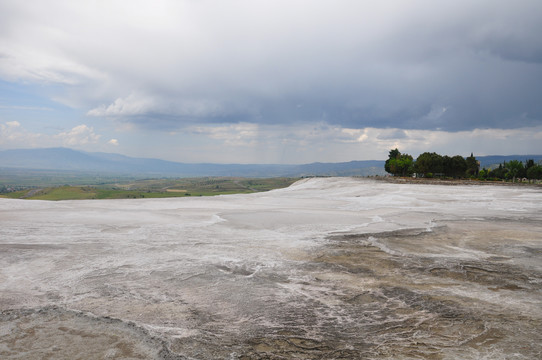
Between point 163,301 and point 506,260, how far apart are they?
8.83m

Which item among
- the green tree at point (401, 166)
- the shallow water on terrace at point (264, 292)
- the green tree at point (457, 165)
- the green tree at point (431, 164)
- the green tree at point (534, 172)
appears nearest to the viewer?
the shallow water on terrace at point (264, 292)

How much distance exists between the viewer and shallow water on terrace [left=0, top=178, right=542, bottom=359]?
4836 mm

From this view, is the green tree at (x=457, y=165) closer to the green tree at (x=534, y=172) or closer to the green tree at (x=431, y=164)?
the green tree at (x=431, y=164)

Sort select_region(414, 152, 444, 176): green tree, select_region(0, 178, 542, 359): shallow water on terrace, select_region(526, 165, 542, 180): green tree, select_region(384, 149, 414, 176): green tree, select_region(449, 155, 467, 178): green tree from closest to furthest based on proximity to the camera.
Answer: select_region(0, 178, 542, 359): shallow water on terrace
select_region(414, 152, 444, 176): green tree
select_region(449, 155, 467, 178): green tree
select_region(526, 165, 542, 180): green tree
select_region(384, 149, 414, 176): green tree

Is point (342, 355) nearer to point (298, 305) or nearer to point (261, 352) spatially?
point (261, 352)

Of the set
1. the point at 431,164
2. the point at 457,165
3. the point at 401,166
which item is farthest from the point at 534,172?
the point at 401,166

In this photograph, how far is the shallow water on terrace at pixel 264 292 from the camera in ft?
15.9

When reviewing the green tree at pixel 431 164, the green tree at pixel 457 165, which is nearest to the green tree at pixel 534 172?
the green tree at pixel 457 165

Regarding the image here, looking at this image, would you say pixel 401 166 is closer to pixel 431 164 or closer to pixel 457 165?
pixel 431 164

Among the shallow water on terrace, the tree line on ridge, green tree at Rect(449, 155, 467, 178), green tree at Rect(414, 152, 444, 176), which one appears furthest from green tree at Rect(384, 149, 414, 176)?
the shallow water on terrace

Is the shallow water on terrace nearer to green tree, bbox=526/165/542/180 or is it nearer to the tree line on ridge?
the tree line on ridge

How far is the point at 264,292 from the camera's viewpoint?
6719mm

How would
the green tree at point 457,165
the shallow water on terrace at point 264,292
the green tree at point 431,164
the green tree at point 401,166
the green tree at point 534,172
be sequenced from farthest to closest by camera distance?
1. the green tree at point 401,166
2. the green tree at point 534,172
3. the green tree at point 457,165
4. the green tree at point 431,164
5. the shallow water on terrace at point 264,292

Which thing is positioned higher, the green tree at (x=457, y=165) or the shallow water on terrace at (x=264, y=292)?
the green tree at (x=457, y=165)
